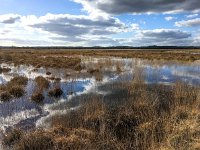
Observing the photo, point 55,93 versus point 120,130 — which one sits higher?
point 55,93

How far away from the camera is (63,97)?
16875mm

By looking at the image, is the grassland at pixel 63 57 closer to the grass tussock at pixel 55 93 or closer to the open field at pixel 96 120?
the grass tussock at pixel 55 93

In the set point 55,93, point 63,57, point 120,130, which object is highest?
point 63,57

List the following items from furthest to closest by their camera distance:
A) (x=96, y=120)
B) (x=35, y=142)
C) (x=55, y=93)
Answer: (x=55, y=93)
(x=96, y=120)
(x=35, y=142)

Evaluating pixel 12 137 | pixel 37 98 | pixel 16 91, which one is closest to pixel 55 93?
pixel 37 98

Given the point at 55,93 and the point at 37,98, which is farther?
the point at 55,93

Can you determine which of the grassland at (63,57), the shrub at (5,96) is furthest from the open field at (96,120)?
the grassland at (63,57)

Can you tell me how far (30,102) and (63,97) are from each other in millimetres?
1994

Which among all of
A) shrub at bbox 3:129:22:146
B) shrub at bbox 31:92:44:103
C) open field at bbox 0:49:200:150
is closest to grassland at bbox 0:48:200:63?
open field at bbox 0:49:200:150

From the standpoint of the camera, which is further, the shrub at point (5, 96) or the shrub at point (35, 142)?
the shrub at point (5, 96)

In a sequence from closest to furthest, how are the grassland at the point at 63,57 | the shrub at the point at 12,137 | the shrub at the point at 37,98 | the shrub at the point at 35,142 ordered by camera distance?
the shrub at the point at 35,142, the shrub at the point at 12,137, the shrub at the point at 37,98, the grassland at the point at 63,57

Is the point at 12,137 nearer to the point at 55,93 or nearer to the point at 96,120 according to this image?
the point at 96,120

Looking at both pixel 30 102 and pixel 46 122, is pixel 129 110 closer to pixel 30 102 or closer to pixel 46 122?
pixel 46 122

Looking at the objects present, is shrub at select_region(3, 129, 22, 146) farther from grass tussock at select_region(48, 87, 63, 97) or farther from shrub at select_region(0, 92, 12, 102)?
grass tussock at select_region(48, 87, 63, 97)
